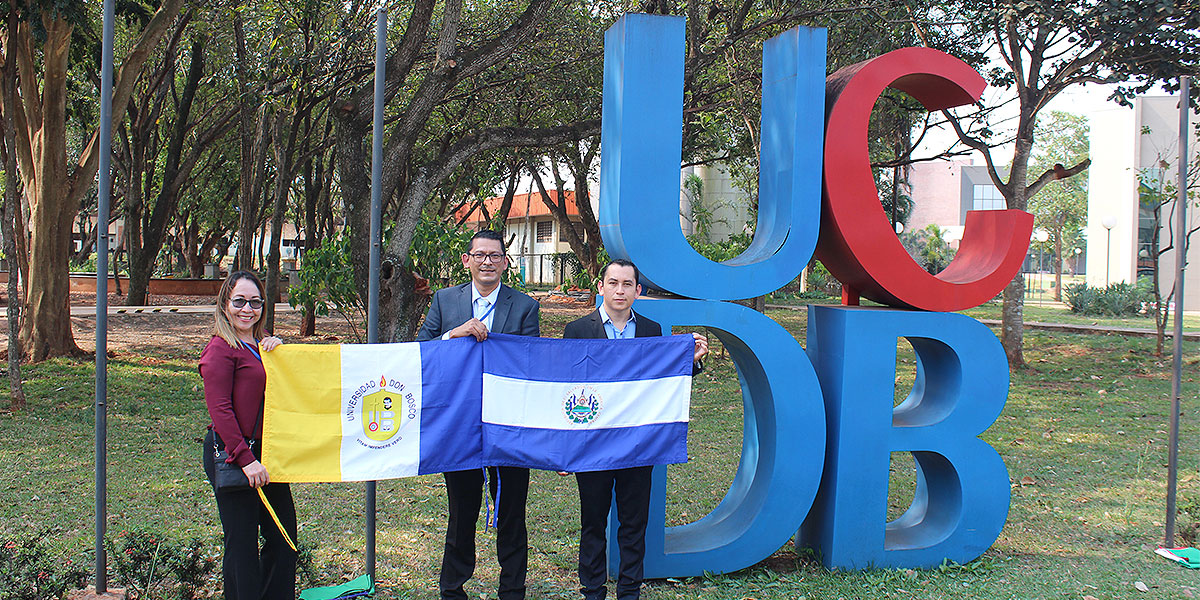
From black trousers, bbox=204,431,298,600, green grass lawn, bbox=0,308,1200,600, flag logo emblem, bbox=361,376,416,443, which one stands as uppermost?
flag logo emblem, bbox=361,376,416,443

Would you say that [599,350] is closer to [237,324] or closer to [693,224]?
[237,324]

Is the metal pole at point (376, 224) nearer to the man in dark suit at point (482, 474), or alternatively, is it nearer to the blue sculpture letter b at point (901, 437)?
the man in dark suit at point (482, 474)

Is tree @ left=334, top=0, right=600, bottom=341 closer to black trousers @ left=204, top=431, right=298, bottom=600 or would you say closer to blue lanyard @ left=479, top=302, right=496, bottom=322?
blue lanyard @ left=479, top=302, right=496, bottom=322

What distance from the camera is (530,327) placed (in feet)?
14.0

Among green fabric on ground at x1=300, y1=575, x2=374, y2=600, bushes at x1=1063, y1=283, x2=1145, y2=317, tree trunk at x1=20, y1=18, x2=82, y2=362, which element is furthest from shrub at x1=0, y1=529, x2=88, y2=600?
bushes at x1=1063, y1=283, x2=1145, y2=317

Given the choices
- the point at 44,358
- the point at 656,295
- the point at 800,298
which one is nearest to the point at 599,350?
the point at 656,295

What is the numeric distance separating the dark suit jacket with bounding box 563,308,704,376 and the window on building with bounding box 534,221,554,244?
37033mm

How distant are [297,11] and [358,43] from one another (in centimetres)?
121

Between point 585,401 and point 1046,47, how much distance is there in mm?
12104

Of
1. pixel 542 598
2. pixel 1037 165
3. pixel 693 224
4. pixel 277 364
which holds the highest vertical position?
pixel 1037 165

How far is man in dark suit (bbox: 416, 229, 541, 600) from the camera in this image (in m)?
4.05

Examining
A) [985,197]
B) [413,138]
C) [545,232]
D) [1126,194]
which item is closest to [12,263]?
[413,138]

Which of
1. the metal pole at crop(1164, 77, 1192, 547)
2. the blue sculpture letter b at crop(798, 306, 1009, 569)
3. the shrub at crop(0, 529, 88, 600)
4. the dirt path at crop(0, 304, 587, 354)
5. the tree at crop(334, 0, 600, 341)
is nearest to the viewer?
the shrub at crop(0, 529, 88, 600)

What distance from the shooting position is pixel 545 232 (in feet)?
138
